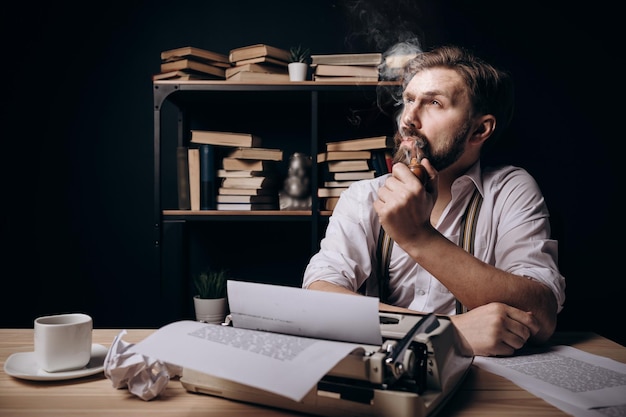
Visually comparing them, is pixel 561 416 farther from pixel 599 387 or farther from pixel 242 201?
pixel 242 201

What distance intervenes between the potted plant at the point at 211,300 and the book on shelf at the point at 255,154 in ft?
1.88

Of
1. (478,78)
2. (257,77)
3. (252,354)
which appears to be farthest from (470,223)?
(257,77)

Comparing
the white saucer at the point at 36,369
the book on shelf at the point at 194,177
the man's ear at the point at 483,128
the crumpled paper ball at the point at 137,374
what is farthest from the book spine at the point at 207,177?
the crumpled paper ball at the point at 137,374

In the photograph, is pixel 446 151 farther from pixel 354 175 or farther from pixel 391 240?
pixel 354 175

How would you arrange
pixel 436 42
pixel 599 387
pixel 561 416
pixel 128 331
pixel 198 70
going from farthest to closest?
pixel 436 42 < pixel 198 70 < pixel 128 331 < pixel 599 387 < pixel 561 416

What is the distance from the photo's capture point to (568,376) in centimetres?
90

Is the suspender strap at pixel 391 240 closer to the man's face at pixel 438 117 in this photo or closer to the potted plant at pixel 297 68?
the man's face at pixel 438 117

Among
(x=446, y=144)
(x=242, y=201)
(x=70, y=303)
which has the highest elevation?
(x=446, y=144)

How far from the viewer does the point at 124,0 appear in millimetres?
2635

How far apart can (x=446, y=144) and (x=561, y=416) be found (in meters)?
1.05

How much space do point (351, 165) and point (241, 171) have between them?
51 cm

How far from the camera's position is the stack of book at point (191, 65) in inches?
89.6

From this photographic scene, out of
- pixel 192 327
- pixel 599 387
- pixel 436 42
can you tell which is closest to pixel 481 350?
pixel 599 387

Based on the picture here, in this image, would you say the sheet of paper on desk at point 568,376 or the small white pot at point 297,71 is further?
the small white pot at point 297,71
